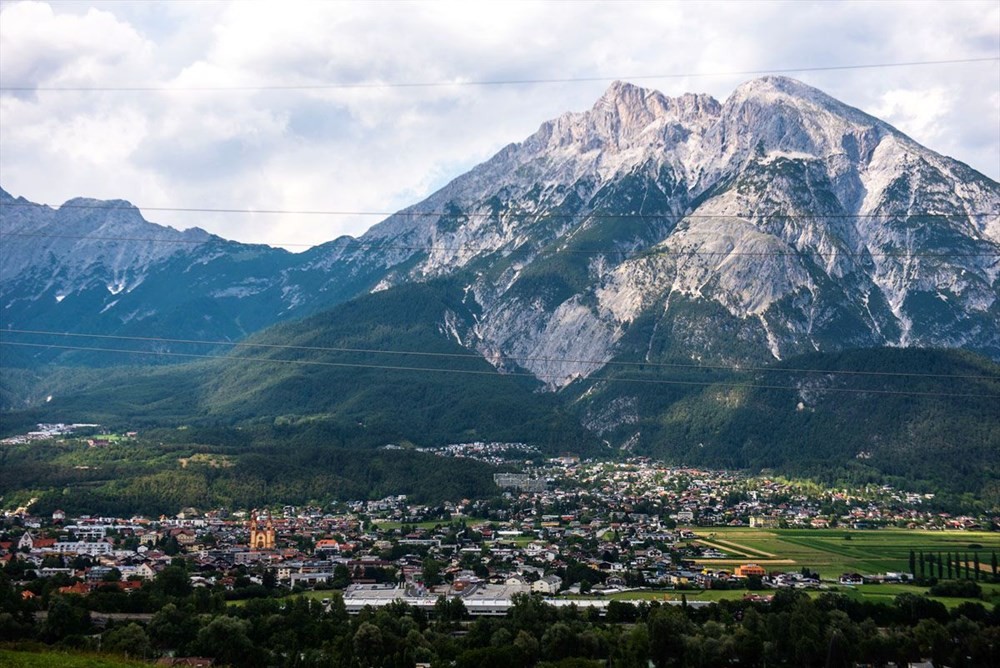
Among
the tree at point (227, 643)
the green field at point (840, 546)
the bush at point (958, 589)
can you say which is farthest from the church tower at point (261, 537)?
the bush at point (958, 589)

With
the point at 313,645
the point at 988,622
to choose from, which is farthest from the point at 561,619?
the point at 988,622

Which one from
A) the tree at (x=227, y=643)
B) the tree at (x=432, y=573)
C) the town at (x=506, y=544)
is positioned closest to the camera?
the tree at (x=227, y=643)

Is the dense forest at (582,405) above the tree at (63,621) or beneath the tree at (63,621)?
above

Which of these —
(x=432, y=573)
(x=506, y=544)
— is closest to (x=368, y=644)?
(x=432, y=573)

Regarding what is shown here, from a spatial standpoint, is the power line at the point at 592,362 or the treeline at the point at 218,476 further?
the power line at the point at 592,362

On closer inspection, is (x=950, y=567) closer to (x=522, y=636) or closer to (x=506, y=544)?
(x=506, y=544)

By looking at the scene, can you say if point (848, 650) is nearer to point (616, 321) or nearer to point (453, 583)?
point (453, 583)

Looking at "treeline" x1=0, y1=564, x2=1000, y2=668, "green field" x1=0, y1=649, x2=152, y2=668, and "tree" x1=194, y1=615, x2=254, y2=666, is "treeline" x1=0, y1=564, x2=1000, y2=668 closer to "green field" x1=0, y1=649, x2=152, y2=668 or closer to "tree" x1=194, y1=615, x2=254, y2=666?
"tree" x1=194, y1=615, x2=254, y2=666

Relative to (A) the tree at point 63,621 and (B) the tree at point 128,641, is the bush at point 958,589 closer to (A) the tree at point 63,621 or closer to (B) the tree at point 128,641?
(B) the tree at point 128,641
